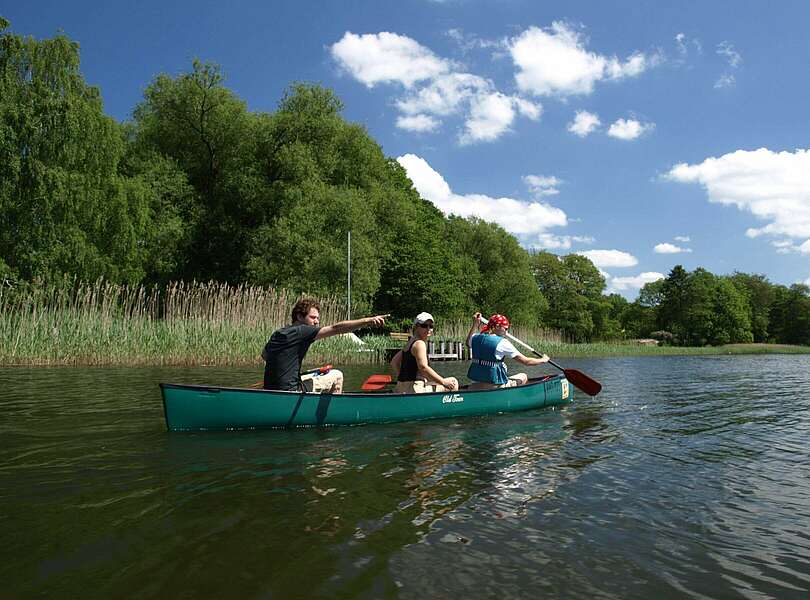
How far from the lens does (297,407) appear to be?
741 cm

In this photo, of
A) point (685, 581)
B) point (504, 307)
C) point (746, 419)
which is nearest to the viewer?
point (685, 581)

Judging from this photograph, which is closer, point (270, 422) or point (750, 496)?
point (750, 496)

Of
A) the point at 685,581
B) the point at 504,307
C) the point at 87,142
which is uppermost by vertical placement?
the point at 87,142

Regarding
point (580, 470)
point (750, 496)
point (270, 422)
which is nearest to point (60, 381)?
point (270, 422)

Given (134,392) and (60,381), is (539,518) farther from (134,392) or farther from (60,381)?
(60,381)

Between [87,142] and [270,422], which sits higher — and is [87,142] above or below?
above

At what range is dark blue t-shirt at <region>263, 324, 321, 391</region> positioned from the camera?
702 centimetres

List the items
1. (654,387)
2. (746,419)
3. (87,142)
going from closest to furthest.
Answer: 1. (746,419)
2. (654,387)
3. (87,142)

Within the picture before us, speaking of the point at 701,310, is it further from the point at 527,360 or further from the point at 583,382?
the point at 527,360

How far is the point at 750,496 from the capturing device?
504 centimetres

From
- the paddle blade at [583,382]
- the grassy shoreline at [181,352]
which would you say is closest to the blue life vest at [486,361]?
the paddle blade at [583,382]

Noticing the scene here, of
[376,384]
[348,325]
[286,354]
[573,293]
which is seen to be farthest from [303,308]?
[573,293]

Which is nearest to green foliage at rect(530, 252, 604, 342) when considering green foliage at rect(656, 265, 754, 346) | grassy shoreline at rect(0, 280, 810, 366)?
green foliage at rect(656, 265, 754, 346)

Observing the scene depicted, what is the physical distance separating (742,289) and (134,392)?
87.0 metres
